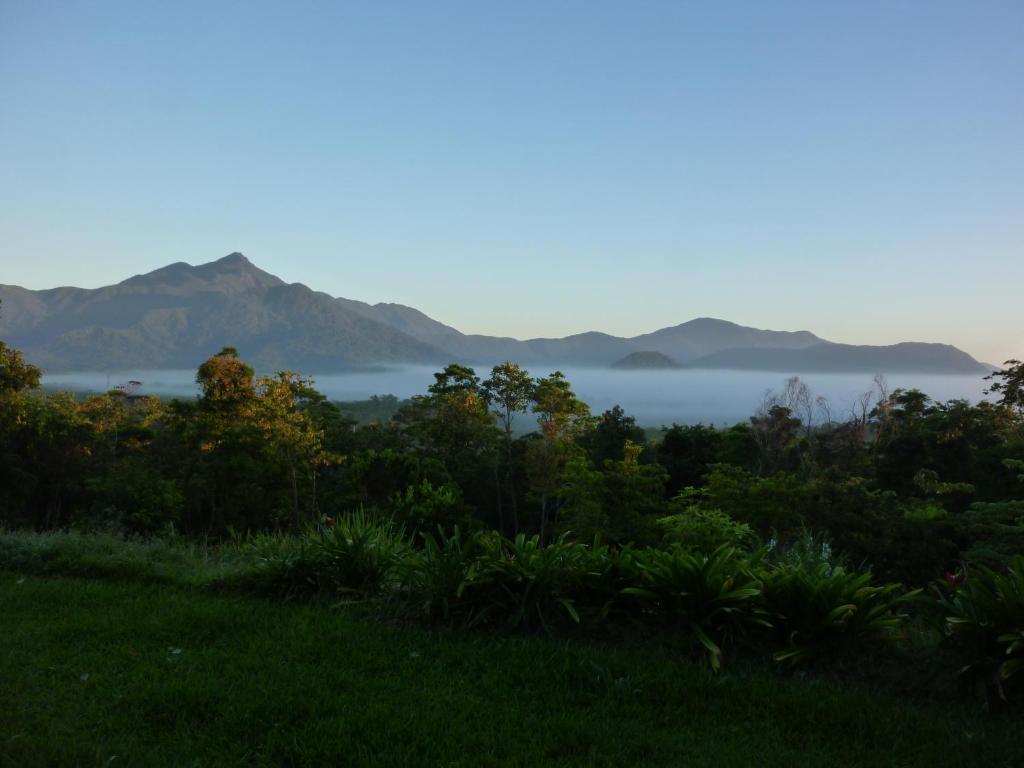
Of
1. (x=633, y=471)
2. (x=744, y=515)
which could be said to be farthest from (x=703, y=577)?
(x=633, y=471)

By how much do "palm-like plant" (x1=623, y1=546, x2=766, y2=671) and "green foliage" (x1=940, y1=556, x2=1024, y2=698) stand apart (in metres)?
1.18

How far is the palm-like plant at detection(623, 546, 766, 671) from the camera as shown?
4789 mm

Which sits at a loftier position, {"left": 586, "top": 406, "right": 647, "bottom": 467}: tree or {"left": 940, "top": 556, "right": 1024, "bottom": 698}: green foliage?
{"left": 940, "top": 556, "right": 1024, "bottom": 698}: green foliage

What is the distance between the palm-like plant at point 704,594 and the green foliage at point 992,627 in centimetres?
118

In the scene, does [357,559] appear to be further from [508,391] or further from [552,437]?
[508,391]

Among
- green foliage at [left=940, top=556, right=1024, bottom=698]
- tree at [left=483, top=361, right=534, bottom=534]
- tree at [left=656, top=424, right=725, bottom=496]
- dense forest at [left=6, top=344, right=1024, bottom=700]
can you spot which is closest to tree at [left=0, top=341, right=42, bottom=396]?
dense forest at [left=6, top=344, right=1024, bottom=700]

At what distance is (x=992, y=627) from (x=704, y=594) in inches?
67.5

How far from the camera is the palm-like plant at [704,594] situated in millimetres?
4789

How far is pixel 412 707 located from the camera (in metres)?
3.79

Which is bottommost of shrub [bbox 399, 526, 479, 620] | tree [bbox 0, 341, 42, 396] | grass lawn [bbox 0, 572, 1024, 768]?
grass lawn [bbox 0, 572, 1024, 768]

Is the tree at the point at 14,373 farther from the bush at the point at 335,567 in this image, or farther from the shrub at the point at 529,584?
the shrub at the point at 529,584

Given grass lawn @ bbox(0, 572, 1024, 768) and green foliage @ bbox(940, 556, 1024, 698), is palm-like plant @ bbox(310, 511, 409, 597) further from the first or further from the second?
green foliage @ bbox(940, 556, 1024, 698)

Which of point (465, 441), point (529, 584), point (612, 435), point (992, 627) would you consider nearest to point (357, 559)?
point (529, 584)

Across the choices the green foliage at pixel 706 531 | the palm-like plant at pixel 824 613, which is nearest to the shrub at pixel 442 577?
the palm-like plant at pixel 824 613
